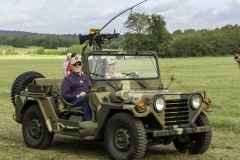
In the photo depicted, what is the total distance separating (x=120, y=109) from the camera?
24.0ft

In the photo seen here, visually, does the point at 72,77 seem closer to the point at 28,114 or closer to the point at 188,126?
the point at 28,114

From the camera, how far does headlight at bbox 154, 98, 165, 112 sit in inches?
278

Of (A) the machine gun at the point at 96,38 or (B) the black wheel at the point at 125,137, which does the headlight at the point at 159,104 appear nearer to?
(B) the black wheel at the point at 125,137

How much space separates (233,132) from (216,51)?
3538 inches

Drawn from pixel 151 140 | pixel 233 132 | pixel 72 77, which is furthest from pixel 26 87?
pixel 233 132

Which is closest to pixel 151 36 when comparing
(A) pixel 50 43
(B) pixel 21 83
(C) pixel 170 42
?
(C) pixel 170 42

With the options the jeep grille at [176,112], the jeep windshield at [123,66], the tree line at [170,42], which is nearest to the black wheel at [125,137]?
the jeep grille at [176,112]

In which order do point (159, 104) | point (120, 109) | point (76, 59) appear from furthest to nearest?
point (76, 59) < point (120, 109) < point (159, 104)

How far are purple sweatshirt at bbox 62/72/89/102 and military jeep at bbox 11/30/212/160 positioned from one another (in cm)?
17

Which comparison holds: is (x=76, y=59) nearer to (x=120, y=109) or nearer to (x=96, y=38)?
(x=96, y=38)

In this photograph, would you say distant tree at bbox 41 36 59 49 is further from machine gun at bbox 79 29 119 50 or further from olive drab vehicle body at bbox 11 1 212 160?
machine gun at bbox 79 29 119 50

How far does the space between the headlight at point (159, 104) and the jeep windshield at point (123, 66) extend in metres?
1.39

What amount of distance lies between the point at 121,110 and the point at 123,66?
4.42 feet

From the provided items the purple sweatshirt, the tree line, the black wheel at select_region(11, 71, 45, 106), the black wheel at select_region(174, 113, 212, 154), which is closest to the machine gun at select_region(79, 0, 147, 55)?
the purple sweatshirt
